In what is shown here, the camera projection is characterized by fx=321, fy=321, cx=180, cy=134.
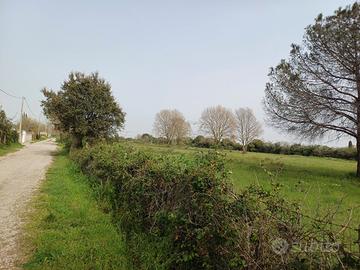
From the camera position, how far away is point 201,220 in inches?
160

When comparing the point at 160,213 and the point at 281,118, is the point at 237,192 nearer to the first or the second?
the point at 160,213

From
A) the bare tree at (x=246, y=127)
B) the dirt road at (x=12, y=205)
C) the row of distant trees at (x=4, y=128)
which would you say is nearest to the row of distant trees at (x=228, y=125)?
the bare tree at (x=246, y=127)

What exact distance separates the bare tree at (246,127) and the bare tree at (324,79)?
3672 cm

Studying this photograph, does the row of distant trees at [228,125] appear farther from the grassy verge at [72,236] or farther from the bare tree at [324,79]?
the grassy verge at [72,236]

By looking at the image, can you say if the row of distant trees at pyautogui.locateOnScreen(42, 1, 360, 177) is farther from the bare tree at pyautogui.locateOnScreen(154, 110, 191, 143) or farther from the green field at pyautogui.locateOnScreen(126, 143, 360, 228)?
the bare tree at pyautogui.locateOnScreen(154, 110, 191, 143)

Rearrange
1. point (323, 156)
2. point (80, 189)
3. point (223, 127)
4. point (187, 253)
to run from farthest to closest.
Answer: point (223, 127) < point (323, 156) < point (80, 189) < point (187, 253)

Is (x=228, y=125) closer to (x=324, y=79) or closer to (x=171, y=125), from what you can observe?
(x=171, y=125)

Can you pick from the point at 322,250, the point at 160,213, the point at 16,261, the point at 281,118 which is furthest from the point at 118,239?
the point at 281,118

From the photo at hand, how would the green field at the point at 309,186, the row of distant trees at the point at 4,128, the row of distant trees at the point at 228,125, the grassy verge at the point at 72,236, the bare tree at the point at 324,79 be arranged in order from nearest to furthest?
the green field at the point at 309,186
the grassy verge at the point at 72,236
the bare tree at the point at 324,79
the row of distant trees at the point at 4,128
the row of distant trees at the point at 228,125

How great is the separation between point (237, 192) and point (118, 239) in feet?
9.08

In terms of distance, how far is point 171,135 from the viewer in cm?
6519

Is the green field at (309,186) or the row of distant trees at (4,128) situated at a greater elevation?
the row of distant trees at (4,128)

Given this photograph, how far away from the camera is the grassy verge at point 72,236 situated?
494 centimetres

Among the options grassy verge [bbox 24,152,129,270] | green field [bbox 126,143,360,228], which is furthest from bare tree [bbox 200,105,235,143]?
grassy verge [bbox 24,152,129,270]
